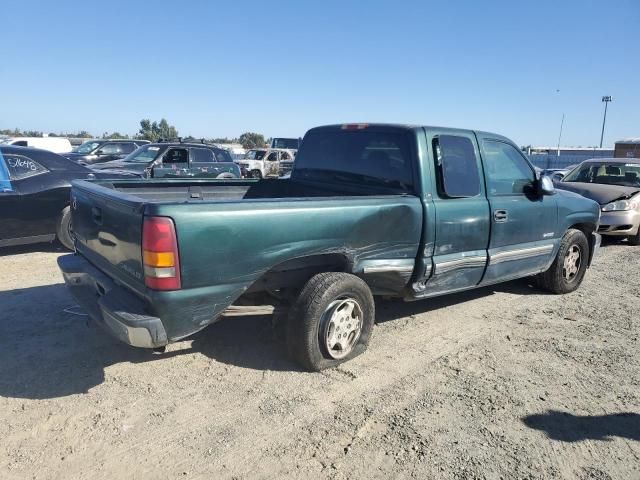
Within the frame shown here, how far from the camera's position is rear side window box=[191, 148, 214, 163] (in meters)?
13.6

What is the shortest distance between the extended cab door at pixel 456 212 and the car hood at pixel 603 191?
6.16 m

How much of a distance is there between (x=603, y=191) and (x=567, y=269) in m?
4.59

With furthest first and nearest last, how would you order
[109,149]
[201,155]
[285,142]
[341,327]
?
[285,142] < [109,149] < [201,155] < [341,327]

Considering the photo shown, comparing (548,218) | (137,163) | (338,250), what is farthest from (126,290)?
(137,163)

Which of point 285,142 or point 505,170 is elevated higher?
point 285,142

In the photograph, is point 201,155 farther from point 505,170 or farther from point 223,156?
point 505,170

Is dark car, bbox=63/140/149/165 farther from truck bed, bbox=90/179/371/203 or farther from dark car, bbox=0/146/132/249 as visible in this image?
truck bed, bbox=90/179/371/203

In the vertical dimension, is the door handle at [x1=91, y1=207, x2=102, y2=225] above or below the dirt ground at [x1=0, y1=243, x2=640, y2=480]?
above

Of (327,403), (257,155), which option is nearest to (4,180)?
(327,403)

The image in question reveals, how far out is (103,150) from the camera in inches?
665

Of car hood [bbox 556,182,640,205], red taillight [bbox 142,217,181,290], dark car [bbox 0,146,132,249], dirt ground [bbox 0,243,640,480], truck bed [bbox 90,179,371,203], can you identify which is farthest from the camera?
car hood [bbox 556,182,640,205]

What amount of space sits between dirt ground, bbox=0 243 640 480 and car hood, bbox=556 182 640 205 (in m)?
5.26

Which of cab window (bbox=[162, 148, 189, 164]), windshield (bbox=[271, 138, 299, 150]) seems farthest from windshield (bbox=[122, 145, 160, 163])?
windshield (bbox=[271, 138, 299, 150])

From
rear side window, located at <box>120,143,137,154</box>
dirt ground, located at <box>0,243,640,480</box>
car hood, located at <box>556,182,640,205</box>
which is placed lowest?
dirt ground, located at <box>0,243,640,480</box>
